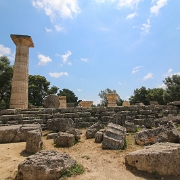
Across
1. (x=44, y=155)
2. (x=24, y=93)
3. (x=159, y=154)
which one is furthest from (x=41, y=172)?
(x=24, y=93)

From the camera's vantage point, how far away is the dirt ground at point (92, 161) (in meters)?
3.19

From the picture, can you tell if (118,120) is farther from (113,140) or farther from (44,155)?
(44,155)

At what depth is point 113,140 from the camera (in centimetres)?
494

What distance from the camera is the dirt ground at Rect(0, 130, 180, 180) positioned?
10.5ft

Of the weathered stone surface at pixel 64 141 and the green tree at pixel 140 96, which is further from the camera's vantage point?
the green tree at pixel 140 96

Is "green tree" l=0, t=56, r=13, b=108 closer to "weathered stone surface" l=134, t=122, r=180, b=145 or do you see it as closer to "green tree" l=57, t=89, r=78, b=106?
"weathered stone surface" l=134, t=122, r=180, b=145

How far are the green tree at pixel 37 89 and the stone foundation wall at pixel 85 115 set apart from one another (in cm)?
2555

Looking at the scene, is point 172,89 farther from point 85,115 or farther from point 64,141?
point 64,141

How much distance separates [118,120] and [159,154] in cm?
524

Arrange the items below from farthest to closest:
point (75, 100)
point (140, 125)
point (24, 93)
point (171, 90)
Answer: point (75, 100)
point (171, 90)
point (24, 93)
point (140, 125)

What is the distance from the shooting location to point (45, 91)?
35.4 meters

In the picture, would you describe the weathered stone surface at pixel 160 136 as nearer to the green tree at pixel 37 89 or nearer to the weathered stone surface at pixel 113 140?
the weathered stone surface at pixel 113 140

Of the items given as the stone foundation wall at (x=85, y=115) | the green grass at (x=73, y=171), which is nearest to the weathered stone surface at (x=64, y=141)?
the green grass at (x=73, y=171)

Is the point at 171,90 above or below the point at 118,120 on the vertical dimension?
above
